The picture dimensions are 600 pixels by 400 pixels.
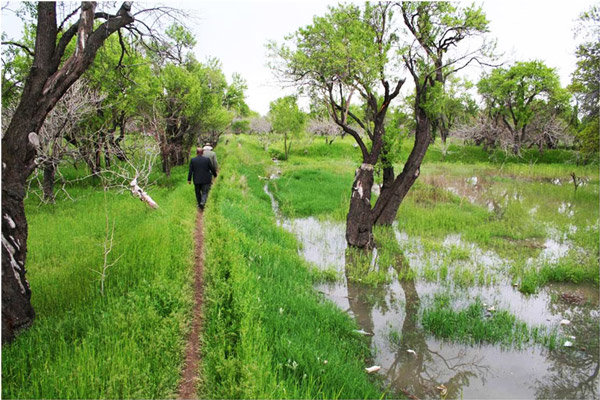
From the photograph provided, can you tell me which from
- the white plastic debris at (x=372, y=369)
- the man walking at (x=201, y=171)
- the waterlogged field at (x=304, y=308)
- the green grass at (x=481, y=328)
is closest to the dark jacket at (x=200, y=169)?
the man walking at (x=201, y=171)

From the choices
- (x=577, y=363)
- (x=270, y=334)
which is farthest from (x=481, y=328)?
(x=270, y=334)

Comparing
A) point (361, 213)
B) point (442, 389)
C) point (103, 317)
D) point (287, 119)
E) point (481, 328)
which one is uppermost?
point (287, 119)

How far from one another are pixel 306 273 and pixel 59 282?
15.5 ft

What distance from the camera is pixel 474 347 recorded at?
19.5 feet

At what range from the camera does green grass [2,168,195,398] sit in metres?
3.49

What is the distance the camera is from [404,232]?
1212 cm

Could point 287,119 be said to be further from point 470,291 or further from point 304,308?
point 304,308

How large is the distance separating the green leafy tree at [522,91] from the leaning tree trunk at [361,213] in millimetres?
26236

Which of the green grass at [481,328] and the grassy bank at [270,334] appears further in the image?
the green grass at [481,328]

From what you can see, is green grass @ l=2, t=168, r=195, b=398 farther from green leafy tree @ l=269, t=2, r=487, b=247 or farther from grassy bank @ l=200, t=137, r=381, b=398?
green leafy tree @ l=269, t=2, r=487, b=247

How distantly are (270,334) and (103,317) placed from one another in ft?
6.93

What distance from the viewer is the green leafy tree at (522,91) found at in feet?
103

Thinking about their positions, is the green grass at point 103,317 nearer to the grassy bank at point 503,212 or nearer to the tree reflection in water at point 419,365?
the tree reflection in water at point 419,365

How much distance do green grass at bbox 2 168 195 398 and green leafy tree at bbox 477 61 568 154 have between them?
3228 cm
